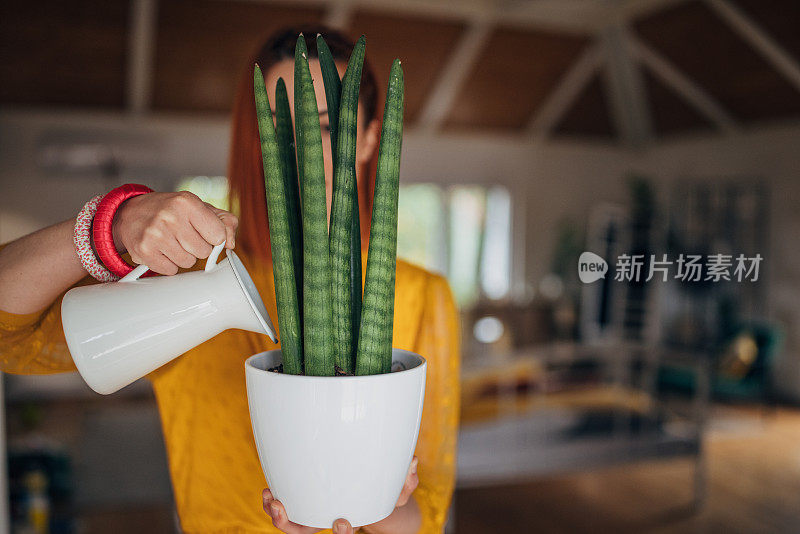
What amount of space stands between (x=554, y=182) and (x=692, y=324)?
2.76m

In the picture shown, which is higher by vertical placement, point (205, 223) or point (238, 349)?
point (205, 223)

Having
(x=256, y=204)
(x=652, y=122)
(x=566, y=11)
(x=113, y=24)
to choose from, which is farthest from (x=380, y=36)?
(x=256, y=204)

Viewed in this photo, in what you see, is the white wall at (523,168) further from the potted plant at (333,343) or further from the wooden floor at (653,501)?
the potted plant at (333,343)

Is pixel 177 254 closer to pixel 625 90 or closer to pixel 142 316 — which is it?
pixel 142 316

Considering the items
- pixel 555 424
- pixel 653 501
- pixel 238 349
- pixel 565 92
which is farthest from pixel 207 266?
pixel 565 92

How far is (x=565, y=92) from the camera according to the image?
7277 millimetres

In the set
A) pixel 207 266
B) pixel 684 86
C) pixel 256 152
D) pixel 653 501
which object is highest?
pixel 684 86

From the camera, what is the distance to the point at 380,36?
573 cm

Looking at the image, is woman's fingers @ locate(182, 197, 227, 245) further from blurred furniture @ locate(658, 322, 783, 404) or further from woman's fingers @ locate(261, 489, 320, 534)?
blurred furniture @ locate(658, 322, 783, 404)

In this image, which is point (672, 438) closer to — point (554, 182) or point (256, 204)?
point (256, 204)

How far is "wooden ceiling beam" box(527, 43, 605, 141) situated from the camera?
6879 millimetres

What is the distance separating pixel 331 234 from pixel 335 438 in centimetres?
15

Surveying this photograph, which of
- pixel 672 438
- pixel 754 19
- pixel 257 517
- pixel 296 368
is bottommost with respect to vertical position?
pixel 672 438

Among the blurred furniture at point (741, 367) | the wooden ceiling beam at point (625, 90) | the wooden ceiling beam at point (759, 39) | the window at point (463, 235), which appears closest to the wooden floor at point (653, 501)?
the blurred furniture at point (741, 367)
